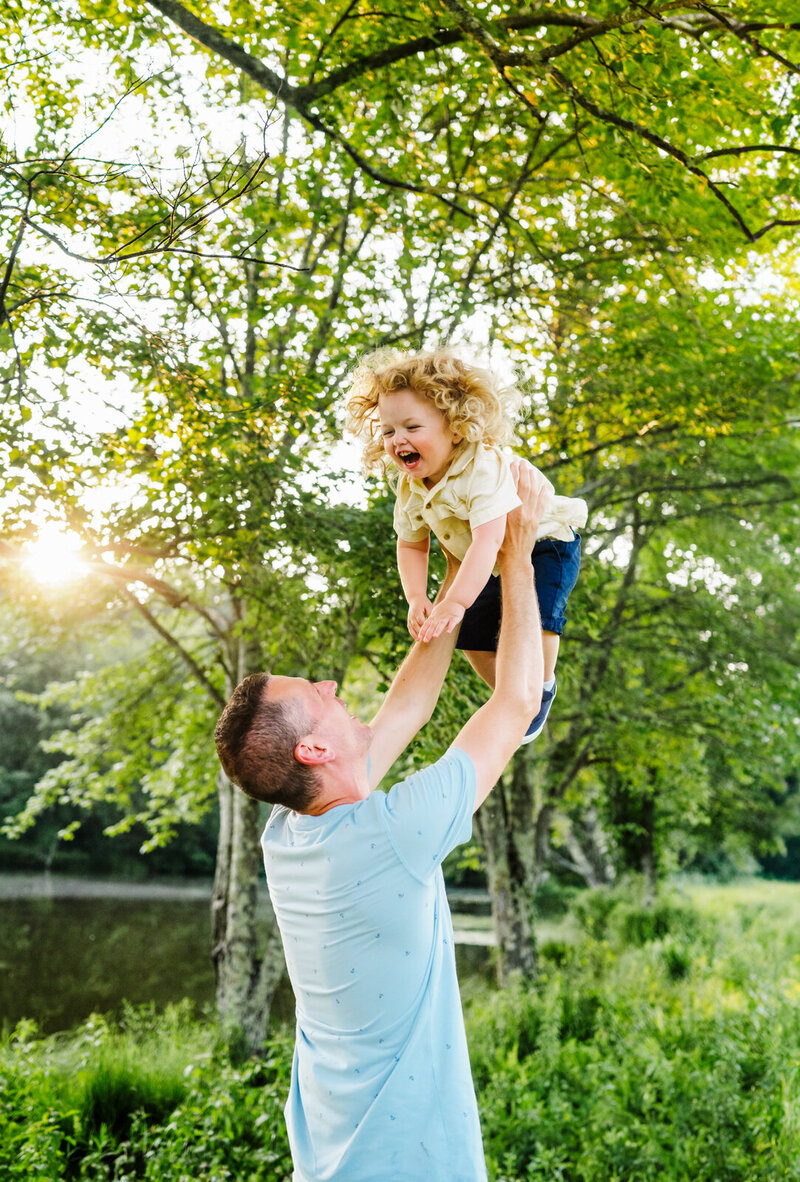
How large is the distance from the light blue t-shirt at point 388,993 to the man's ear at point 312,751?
0.43 feet

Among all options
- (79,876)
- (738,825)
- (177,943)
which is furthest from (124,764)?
(79,876)

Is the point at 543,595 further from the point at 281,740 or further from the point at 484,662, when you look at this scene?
the point at 281,740

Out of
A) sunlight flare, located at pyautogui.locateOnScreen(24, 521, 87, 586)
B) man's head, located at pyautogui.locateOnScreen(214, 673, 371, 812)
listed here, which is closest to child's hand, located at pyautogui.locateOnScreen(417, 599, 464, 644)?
man's head, located at pyautogui.locateOnScreen(214, 673, 371, 812)

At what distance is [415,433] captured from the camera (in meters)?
2.69

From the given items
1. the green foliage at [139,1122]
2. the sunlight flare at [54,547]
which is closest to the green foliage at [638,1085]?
the green foliage at [139,1122]

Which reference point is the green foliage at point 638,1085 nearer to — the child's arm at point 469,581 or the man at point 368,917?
the man at point 368,917

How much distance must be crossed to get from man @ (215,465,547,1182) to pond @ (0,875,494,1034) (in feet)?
30.1

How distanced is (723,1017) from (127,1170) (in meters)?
5.08

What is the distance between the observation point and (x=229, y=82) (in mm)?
7715

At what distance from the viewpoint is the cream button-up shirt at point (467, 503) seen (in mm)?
2576

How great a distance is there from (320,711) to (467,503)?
79 cm

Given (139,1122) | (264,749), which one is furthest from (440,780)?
(139,1122)

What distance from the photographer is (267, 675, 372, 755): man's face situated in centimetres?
219

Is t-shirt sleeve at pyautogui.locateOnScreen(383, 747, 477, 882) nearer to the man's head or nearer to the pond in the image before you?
the man's head
